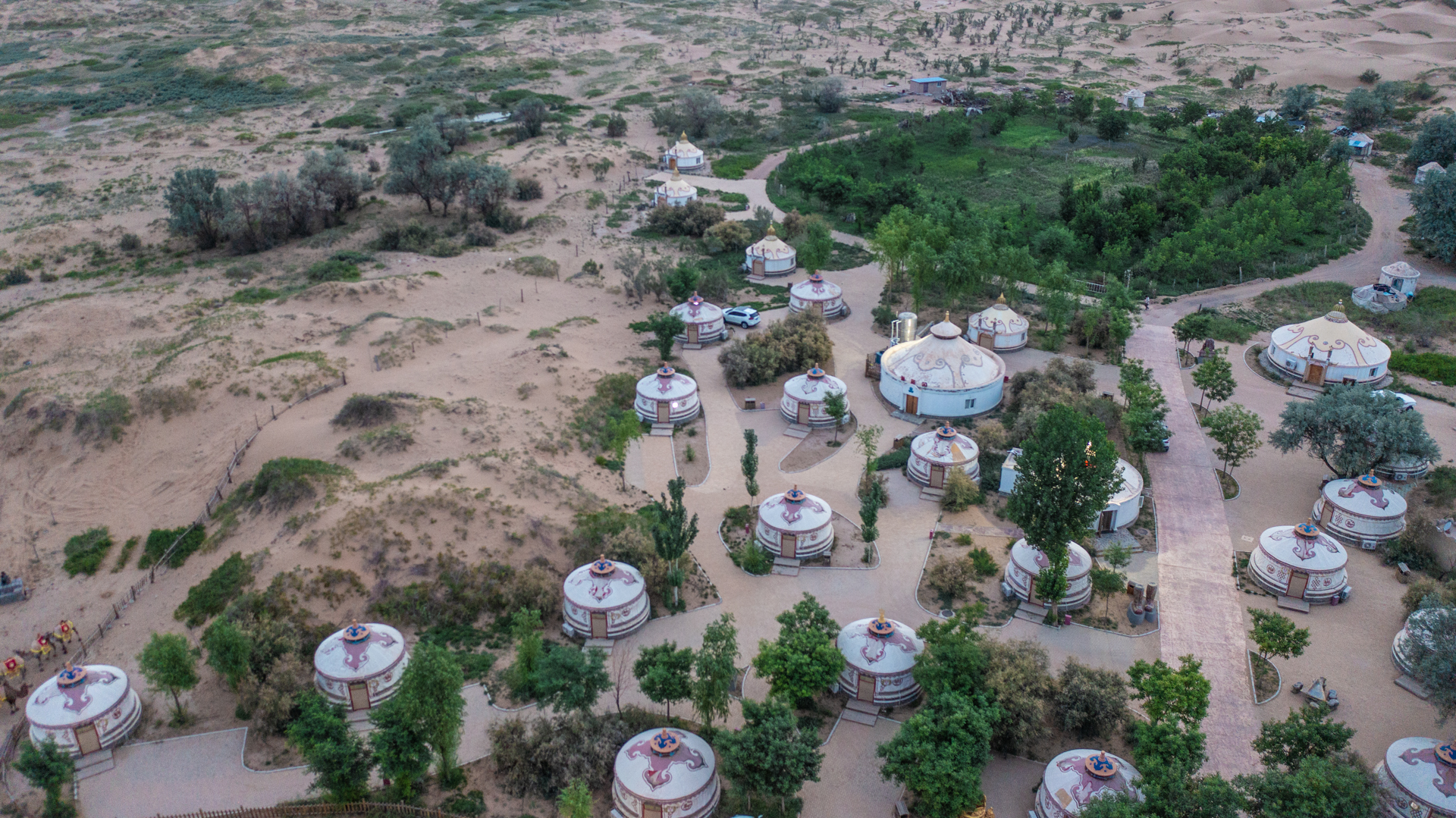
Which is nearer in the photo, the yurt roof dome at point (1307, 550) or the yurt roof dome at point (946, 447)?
the yurt roof dome at point (1307, 550)

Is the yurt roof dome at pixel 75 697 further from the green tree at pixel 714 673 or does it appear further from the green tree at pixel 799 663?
the green tree at pixel 799 663

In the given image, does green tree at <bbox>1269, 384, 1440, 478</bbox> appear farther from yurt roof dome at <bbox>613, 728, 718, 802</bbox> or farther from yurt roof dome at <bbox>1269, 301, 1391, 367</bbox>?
yurt roof dome at <bbox>613, 728, 718, 802</bbox>

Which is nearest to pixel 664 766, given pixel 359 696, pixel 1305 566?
pixel 359 696

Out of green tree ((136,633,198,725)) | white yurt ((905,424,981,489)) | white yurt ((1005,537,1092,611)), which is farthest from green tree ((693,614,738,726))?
white yurt ((905,424,981,489))

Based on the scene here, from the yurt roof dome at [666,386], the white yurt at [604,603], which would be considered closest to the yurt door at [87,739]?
the white yurt at [604,603]

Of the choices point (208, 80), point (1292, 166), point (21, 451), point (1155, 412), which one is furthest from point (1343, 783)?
point (208, 80)

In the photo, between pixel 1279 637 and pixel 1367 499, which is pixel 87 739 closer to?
pixel 1279 637
